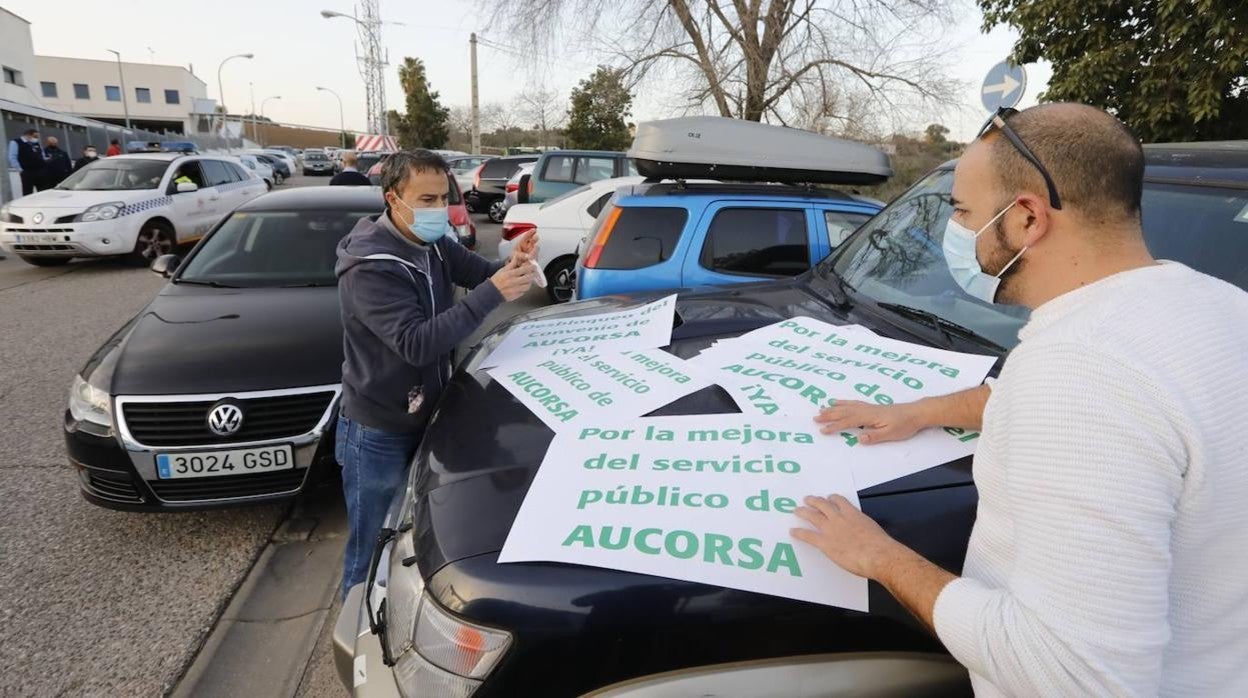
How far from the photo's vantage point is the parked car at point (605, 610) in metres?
1.21

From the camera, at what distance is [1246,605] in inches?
38.2

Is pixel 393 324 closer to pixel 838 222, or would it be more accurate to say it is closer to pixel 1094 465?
pixel 1094 465

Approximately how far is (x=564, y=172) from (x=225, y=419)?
11.3 metres

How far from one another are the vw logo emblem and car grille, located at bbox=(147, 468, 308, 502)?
0.69 feet

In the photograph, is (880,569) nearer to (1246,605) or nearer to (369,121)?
(1246,605)

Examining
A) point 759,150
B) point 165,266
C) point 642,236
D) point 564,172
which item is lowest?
point 165,266

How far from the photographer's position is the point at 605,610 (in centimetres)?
121

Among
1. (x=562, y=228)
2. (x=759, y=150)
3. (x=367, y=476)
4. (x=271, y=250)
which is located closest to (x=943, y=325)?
(x=367, y=476)

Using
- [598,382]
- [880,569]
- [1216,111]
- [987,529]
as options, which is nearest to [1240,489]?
[987,529]

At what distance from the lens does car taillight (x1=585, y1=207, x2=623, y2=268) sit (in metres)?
5.01

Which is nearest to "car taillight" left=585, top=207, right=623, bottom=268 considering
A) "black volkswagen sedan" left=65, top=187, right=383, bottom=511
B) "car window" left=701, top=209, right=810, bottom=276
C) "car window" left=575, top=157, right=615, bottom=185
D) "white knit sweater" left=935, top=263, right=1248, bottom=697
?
"car window" left=701, top=209, right=810, bottom=276

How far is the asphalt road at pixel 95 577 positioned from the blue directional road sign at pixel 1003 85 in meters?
6.82

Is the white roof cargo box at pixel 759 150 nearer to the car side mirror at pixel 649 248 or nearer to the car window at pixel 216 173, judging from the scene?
the car side mirror at pixel 649 248

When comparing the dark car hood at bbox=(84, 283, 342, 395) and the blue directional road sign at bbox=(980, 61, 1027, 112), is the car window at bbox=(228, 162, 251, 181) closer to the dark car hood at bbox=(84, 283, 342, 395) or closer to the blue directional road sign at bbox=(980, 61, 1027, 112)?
the dark car hood at bbox=(84, 283, 342, 395)
